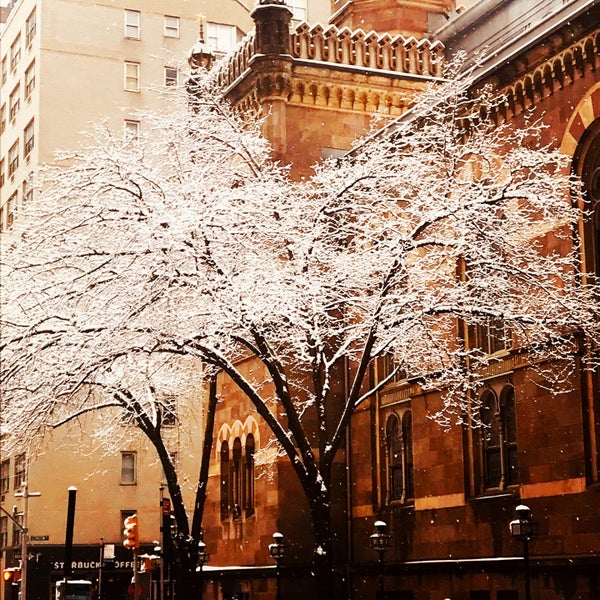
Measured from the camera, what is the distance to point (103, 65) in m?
65.4

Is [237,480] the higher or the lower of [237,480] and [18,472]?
the lower

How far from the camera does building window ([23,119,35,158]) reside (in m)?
65.0

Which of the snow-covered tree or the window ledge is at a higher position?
the snow-covered tree

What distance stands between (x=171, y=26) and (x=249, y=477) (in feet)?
126

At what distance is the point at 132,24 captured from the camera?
2621 inches

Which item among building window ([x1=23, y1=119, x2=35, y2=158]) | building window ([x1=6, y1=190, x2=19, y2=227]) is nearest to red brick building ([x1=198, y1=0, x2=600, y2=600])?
building window ([x1=23, y1=119, x2=35, y2=158])

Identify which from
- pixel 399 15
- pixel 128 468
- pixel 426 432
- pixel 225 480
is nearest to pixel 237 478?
pixel 225 480

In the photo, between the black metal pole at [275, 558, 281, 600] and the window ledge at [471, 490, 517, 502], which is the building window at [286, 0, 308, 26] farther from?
the window ledge at [471, 490, 517, 502]

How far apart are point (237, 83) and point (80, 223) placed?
13456 millimetres

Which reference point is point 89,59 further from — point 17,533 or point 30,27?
point 17,533

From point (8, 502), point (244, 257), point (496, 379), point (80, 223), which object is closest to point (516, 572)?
point (496, 379)

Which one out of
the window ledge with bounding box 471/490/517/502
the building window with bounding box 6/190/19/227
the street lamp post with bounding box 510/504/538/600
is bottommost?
the street lamp post with bounding box 510/504/538/600

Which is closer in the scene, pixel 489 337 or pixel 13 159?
pixel 489 337

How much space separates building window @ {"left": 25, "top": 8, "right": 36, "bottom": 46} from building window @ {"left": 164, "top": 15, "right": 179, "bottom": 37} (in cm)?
723
